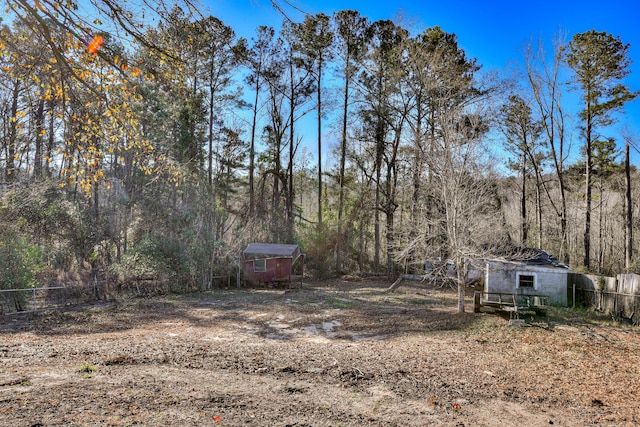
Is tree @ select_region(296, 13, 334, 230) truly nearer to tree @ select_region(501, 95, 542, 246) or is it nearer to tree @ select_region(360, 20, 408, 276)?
tree @ select_region(360, 20, 408, 276)

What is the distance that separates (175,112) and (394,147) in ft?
41.2

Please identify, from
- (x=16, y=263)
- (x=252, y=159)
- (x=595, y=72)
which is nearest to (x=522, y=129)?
(x=595, y=72)

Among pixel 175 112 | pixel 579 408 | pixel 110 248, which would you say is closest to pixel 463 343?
pixel 579 408

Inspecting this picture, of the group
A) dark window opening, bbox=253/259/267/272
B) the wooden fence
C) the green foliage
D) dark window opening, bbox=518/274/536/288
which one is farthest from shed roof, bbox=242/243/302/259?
the wooden fence

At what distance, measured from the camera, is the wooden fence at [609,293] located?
12.8 m

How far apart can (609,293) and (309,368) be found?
12944 millimetres

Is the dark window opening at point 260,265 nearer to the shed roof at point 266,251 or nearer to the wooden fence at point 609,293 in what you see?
the shed roof at point 266,251

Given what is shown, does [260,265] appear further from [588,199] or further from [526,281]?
[588,199]

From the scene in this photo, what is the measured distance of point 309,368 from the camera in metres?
6.50

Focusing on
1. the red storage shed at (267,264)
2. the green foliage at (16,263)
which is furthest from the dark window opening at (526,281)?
the green foliage at (16,263)

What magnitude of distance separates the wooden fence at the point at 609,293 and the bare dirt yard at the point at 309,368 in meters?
0.78

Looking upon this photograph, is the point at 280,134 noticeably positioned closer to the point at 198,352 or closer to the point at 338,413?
the point at 198,352

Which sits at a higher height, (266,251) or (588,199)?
(588,199)

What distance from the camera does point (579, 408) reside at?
220 inches
